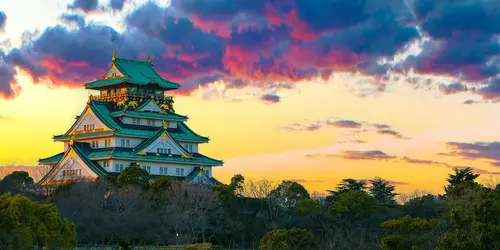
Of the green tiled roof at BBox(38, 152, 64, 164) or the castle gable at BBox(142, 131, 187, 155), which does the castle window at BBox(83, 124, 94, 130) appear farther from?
the castle gable at BBox(142, 131, 187, 155)

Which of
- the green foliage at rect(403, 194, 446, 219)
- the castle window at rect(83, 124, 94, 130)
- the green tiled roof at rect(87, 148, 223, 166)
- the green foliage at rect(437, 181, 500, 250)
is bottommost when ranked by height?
the green foliage at rect(437, 181, 500, 250)

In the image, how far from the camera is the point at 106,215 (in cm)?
6812

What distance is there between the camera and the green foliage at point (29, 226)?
167 ft

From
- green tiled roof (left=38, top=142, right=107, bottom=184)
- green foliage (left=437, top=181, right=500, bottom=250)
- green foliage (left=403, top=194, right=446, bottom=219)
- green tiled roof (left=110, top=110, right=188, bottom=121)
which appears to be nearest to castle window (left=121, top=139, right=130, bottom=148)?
green tiled roof (left=110, top=110, right=188, bottom=121)

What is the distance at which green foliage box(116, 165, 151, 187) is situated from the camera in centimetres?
7612

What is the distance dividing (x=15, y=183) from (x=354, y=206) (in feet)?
89.0

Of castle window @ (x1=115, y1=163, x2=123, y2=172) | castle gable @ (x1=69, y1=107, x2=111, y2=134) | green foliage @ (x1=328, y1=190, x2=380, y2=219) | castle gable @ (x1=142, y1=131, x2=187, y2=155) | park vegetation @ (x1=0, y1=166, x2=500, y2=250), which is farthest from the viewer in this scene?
castle gable @ (x1=69, y1=107, x2=111, y2=134)

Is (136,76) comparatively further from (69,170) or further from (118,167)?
(69,170)

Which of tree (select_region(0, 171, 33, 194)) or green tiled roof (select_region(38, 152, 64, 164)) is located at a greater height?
green tiled roof (select_region(38, 152, 64, 164))

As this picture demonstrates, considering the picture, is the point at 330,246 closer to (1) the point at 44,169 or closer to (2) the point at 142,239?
(2) the point at 142,239

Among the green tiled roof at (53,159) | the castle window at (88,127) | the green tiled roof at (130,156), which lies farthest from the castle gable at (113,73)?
the green tiled roof at (53,159)

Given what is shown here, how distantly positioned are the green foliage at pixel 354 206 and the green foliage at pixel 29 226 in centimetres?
2535

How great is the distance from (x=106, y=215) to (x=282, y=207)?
16471mm

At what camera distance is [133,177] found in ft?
253
